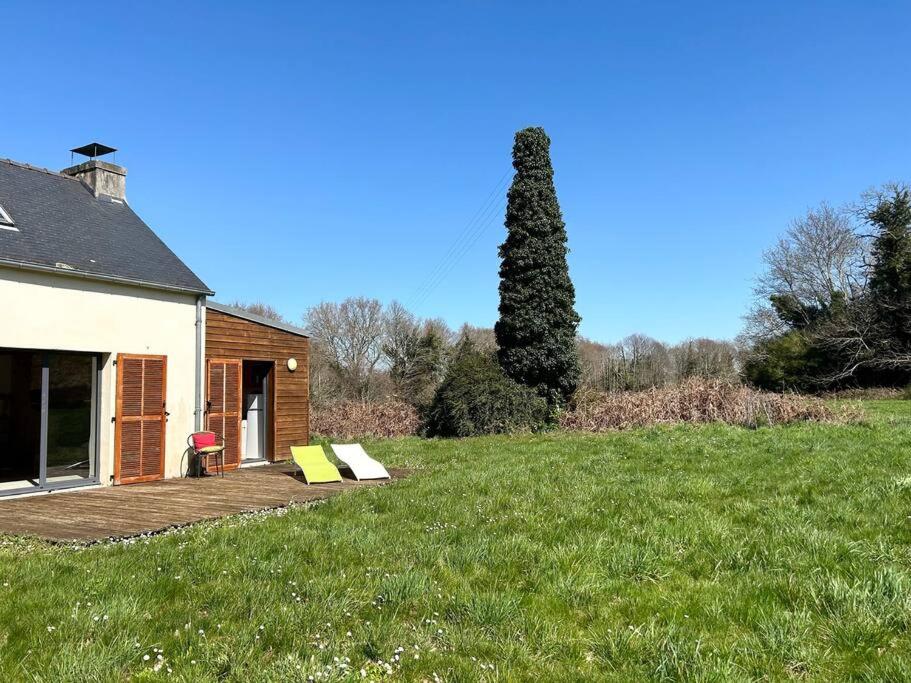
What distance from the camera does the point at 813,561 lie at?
409cm

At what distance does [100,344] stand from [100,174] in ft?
14.9

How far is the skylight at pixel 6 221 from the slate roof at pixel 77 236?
0.22ft

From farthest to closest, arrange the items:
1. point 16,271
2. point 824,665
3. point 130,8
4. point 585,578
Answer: point 130,8 < point 16,271 < point 585,578 < point 824,665

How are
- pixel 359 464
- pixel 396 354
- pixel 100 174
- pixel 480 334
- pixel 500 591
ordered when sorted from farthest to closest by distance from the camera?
pixel 480 334 < pixel 396 354 < pixel 100 174 < pixel 359 464 < pixel 500 591

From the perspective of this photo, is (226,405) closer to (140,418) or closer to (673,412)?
(140,418)

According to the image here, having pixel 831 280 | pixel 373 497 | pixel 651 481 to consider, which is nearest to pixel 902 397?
pixel 831 280

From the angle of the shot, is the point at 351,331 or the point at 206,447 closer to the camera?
the point at 206,447

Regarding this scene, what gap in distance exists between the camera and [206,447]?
1041 cm

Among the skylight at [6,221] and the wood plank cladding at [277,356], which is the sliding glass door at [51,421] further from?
the wood plank cladding at [277,356]

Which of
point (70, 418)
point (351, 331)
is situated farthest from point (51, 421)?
point (351, 331)

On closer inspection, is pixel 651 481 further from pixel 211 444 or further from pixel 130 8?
pixel 130 8

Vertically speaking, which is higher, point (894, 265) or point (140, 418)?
point (894, 265)

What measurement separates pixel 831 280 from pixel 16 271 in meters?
35.8

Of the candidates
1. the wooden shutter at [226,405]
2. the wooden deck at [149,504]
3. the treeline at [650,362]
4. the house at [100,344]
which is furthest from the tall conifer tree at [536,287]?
the wooden shutter at [226,405]
